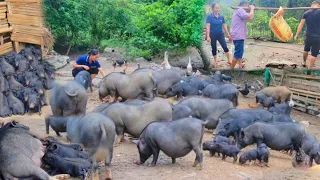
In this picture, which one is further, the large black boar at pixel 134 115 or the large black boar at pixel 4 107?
the large black boar at pixel 4 107

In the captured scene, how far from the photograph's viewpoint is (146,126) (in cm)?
753

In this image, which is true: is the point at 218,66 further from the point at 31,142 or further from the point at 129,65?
the point at 31,142

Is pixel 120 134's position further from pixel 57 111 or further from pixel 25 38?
pixel 25 38

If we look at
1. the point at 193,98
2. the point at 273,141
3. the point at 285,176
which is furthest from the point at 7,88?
the point at 285,176

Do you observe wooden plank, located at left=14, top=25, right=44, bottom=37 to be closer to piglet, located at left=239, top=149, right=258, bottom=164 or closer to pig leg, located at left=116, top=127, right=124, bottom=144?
pig leg, located at left=116, top=127, right=124, bottom=144

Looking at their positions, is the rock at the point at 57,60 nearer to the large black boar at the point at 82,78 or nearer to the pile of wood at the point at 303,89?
the large black boar at the point at 82,78

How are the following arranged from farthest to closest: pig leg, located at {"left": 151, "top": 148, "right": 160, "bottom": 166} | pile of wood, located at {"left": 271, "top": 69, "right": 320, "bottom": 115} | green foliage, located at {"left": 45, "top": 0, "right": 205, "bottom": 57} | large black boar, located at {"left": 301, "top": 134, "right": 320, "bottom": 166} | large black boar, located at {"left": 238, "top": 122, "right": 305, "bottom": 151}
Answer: green foliage, located at {"left": 45, "top": 0, "right": 205, "bottom": 57}
pile of wood, located at {"left": 271, "top": 69, "right": 320, "bottom": 115}
large black boar, located at {"left": 238, "top": 122, "right": 305, "bottom": 151}
large black boar, located at {"left": 301, "top": 134, "right": 320, "bottom": 166}
pig leg, located at {"left": 151, "top": 148, "right": 160, "bottom": 166}

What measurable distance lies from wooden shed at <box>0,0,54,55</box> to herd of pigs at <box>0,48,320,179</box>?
Result: 1294 millimetres

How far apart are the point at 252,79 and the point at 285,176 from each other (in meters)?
8.26

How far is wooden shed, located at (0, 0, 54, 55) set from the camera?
42.6 feet

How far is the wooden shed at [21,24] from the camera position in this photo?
13.0 metres

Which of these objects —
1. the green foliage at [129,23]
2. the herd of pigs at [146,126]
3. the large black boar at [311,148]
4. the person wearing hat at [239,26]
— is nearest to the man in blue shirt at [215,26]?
the person wearing hat at [239,26]

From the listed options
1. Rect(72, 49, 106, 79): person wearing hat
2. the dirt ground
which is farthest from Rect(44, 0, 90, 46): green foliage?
the dirt ground

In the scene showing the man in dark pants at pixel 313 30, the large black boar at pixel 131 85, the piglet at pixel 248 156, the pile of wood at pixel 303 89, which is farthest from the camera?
the man in dark pants at pixel 313 30
